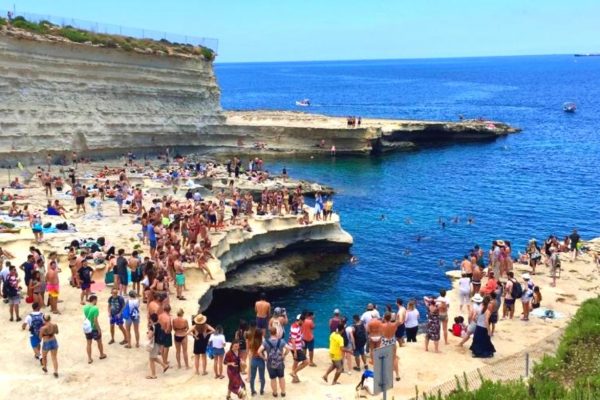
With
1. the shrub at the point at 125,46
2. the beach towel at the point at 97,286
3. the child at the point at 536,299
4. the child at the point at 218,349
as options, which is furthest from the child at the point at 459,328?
the shrub at the point at 125,46

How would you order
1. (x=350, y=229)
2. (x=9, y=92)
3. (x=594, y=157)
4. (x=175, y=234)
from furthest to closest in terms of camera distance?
(x=594, y=157) < (x=9, y=92) < (x=350, y=229) < (x=175, y=234)

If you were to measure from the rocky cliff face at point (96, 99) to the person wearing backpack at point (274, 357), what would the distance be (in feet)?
102

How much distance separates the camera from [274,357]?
14.0m

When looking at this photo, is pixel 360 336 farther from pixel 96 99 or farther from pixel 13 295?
pixel 96 99

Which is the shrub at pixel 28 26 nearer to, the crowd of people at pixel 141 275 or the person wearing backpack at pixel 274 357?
the crowd of people at pixel 141 275

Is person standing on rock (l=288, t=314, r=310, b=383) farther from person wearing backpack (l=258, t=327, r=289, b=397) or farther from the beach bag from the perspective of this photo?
the beach bag

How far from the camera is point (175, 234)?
24.6 m

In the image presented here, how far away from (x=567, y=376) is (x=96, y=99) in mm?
40329

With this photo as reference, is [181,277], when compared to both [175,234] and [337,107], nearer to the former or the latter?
[175,234]

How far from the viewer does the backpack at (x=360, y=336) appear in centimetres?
1560

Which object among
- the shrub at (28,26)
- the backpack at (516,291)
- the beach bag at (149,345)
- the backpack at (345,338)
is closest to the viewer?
the backpack at (345,338)

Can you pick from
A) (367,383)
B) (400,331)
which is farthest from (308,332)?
(400,331)

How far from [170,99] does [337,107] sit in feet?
217

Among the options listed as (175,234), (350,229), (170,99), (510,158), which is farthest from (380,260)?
(510,158)
